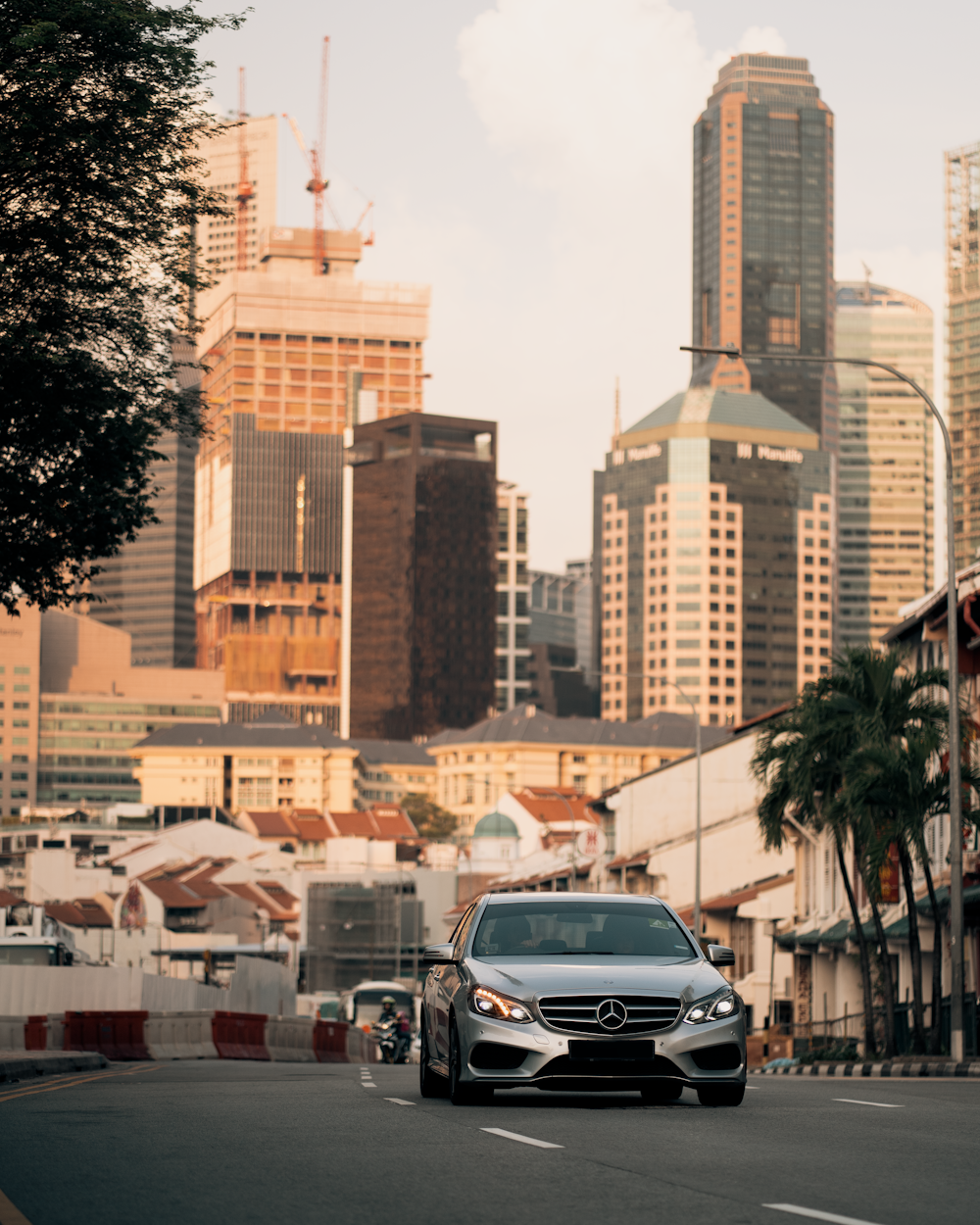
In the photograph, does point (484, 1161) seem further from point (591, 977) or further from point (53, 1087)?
point (53, 1087)

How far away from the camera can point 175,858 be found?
506ft

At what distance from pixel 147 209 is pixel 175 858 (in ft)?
440

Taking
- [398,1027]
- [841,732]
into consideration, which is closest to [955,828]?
[841,732]

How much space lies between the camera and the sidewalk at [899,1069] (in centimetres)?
2837

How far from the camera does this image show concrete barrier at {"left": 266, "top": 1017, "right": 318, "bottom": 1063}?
38.8 m

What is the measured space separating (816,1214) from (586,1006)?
14.8ft

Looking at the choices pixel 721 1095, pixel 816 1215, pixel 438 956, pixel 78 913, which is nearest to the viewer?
pixel 816 1215

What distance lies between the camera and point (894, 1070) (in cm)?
3162

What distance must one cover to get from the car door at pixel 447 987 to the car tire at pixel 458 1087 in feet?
0.66

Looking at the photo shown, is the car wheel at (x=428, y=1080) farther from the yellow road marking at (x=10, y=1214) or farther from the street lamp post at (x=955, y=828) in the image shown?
the street lamp post at (x=955, y=828)

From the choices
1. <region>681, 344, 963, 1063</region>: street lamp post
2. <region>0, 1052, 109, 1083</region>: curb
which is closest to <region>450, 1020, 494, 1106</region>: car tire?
<region>0, 1052, 109, 1083</region>: curb

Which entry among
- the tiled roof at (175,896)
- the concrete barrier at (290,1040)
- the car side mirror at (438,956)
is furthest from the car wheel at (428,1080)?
the tiled roof at (175,896)

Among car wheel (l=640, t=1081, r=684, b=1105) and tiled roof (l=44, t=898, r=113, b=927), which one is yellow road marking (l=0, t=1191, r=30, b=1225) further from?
tiled roof (l=44, t=898, r=113, b=927)

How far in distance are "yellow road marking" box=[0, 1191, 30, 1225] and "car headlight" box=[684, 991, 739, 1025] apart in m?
5.17
